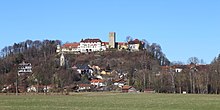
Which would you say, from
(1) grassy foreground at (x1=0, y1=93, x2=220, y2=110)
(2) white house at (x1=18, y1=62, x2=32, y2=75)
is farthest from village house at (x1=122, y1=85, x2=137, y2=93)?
(2) white house at (x1=18, y1=62, x2=32, y2=75)

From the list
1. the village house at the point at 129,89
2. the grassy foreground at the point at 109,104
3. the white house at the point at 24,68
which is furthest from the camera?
the white house at the point at 24,68

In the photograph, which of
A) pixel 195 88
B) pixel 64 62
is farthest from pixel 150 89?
pixel 64 62

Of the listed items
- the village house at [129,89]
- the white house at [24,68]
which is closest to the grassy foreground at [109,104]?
the village house at [129,89]

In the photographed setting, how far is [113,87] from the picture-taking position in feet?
472

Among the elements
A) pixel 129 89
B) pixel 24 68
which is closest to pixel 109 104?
pixel 129 89

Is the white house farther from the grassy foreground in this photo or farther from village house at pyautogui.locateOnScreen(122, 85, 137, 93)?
the grassy foreground

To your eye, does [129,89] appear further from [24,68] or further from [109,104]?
[109,104]

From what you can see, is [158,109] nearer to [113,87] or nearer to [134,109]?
[134,109]

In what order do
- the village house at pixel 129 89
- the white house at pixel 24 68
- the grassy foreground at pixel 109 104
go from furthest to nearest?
1. the white house at pixel 24 68
2. the village house at pixel 129 89
3. the grassy foreground at pixel 109 104

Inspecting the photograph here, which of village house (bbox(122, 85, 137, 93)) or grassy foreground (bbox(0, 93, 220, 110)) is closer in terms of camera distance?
grassy foreground (bbox(0, 93, 220, 110))

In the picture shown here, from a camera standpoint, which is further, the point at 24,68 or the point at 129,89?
the point at 24,68

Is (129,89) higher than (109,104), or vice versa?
(129,89)

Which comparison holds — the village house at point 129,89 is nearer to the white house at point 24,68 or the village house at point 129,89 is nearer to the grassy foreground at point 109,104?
the grassy foreground at point 109,104

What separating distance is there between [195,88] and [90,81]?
208 feet
